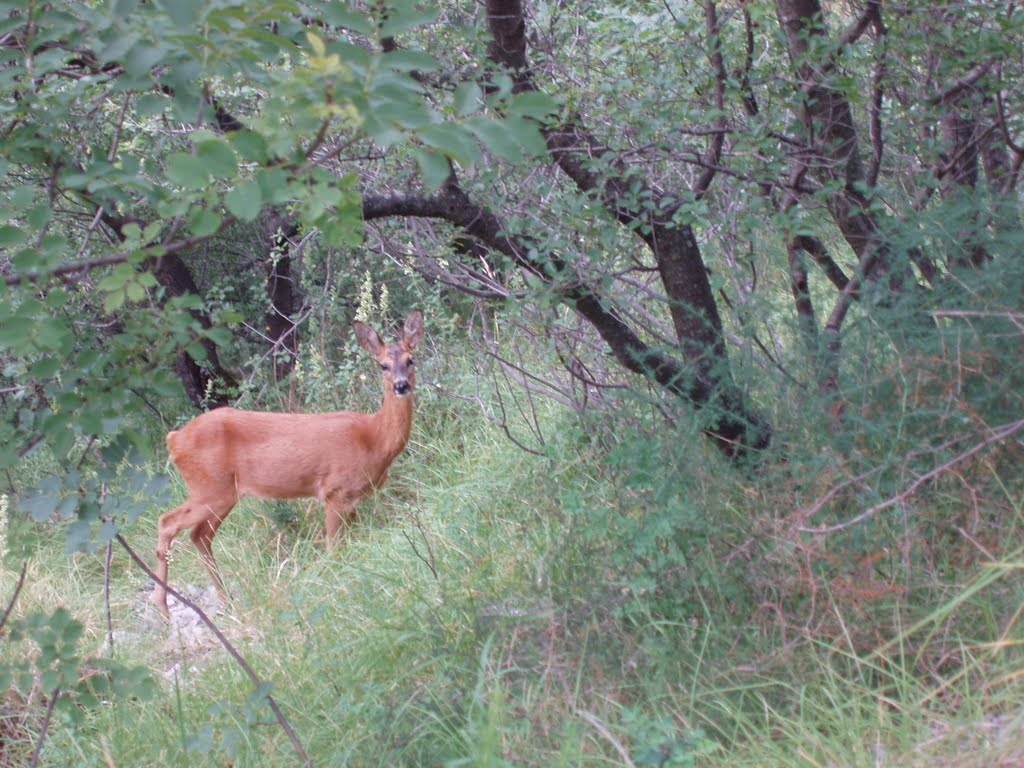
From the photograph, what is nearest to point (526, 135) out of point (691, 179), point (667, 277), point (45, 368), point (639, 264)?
point (45, 368)

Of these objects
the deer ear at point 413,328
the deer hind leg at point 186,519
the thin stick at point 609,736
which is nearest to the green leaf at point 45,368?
the thin stick at point 609,736

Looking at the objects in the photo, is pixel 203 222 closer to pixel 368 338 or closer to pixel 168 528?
pixel 368 338

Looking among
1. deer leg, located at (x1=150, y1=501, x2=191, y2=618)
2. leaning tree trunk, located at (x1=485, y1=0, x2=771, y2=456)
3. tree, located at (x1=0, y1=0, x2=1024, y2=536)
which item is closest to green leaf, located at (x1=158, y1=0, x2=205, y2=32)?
tree, located at (x1=0, y1=0, x2=1024, y2=536)

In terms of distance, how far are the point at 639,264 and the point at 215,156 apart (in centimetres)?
309

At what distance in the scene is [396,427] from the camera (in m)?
7.02

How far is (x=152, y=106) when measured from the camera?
233 centimetres

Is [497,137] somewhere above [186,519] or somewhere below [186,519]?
above

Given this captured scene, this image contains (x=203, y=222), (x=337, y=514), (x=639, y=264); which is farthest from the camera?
(x=337, y=514)

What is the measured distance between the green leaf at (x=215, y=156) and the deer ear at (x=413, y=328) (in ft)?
16.6

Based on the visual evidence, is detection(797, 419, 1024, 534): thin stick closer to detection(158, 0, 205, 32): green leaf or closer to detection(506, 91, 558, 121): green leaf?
detection(506, 91, 558, 121): green leaf

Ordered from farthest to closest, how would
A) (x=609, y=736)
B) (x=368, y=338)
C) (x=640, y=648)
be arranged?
1. (x=368, y=338)
2. (x=640, y=648)
3. (x=609, y=736)

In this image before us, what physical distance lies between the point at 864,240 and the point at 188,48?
3.28m

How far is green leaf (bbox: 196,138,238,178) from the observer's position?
200cm

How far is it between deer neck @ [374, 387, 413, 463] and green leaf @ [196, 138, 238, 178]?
4.97 meters
